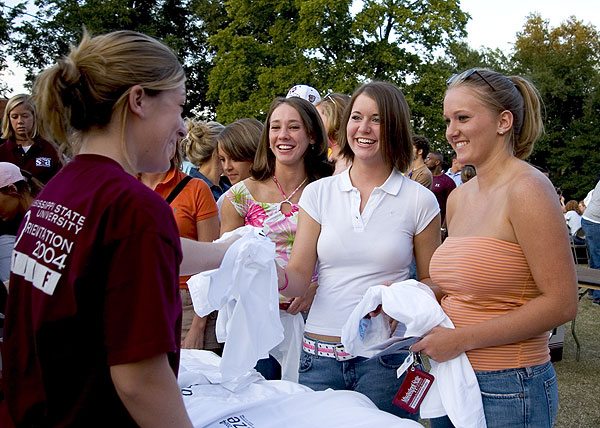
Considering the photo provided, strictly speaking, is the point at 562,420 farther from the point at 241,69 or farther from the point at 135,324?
the point at 241,69

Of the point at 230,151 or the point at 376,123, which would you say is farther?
the point at 230,151

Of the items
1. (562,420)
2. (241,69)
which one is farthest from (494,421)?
(241,69)

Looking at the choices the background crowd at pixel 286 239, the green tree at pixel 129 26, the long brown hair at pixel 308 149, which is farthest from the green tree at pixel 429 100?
the background crowd at pixel 286 239

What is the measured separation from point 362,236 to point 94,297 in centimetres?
127

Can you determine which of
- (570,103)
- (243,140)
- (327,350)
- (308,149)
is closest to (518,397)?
(327,350)

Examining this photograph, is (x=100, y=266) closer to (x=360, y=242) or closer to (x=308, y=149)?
(x=360, y=242)

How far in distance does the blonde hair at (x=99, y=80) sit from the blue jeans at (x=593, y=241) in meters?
7.13

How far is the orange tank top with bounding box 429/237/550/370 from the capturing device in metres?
1.69

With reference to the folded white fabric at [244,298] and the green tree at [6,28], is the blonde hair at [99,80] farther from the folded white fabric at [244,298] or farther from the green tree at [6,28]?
the green tree at [6,28]

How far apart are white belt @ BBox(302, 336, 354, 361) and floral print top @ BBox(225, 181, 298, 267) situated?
0.52m

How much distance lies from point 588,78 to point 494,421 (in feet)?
99.0

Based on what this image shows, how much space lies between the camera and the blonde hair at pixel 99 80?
1.14 m

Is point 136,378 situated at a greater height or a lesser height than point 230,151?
lesser

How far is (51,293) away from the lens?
1.04m
